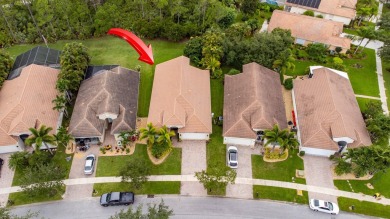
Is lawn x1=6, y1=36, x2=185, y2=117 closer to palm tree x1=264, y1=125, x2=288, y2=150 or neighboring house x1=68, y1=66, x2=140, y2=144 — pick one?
neighboring house x1=68, y1=66, x2=140, y2=144

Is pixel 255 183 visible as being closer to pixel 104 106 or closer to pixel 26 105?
pixel 104 106

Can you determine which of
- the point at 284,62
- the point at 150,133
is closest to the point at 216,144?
the point at 150,133

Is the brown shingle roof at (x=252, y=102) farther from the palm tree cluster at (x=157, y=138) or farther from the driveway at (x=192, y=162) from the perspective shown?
the palm tree cluster at (x=157, y=138)

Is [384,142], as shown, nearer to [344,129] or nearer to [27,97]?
[344,129]

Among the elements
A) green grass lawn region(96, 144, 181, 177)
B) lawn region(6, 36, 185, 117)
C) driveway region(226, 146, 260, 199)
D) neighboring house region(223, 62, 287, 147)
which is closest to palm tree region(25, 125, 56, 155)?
green grass lawn region(96, 144, 181, 177)

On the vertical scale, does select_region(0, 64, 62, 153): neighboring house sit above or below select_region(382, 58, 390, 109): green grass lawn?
below

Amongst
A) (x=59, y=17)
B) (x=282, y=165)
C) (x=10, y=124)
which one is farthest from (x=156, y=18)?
(x=282, y=165)

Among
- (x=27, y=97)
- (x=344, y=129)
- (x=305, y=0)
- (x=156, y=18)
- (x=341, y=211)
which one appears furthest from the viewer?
(x=305, y=0)
